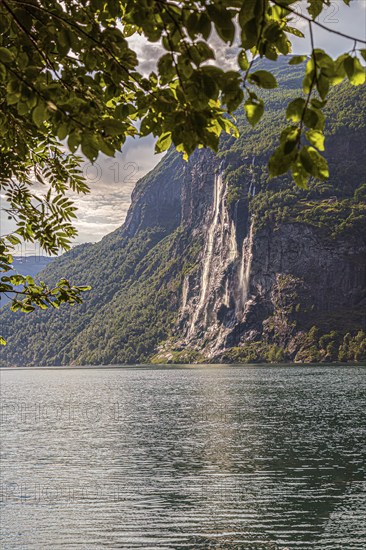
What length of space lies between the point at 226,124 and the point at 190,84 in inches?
25.4

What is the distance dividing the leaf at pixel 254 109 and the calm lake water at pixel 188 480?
23.0m

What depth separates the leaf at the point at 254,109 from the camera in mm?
3334

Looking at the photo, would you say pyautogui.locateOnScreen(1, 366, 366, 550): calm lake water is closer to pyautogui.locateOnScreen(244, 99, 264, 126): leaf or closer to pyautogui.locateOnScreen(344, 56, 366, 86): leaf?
pyautogui.locateOnScreen(244, 99, 264, 126): leaf

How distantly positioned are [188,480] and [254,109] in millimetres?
35275

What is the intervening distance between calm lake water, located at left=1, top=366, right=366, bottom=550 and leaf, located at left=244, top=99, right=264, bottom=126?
23020 millimetres

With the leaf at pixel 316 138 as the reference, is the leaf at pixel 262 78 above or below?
above

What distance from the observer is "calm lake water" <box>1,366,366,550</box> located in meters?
25.3

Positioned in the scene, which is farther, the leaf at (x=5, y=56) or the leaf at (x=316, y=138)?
the leaf at (x=5, y=56)

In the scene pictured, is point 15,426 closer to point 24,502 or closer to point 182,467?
point 182,467

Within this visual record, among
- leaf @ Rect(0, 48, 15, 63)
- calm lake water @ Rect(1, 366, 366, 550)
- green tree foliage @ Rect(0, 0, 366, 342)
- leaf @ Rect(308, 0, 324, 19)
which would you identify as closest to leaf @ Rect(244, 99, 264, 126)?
green tree foliage @ Rect(0, 0, 366, 342)

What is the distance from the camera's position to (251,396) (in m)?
94.8

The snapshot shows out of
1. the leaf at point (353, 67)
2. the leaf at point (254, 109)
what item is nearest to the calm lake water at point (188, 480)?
the leaf at point (254, 109)

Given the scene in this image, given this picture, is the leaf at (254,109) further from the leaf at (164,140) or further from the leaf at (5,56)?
the leaf at (5,56)

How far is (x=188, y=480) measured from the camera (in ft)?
119
